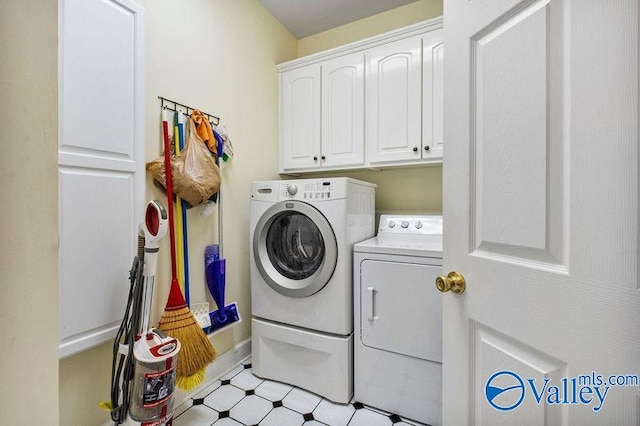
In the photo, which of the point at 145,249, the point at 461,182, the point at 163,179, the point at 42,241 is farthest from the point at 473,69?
the point at 163,179

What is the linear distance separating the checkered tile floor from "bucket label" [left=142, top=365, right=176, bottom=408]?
1.45 ft

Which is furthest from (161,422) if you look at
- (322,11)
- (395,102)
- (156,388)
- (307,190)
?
(322,11)

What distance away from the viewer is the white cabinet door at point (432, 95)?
175 centimetres

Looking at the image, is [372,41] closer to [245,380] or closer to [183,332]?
[183,332]

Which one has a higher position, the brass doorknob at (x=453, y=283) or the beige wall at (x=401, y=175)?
the beige wall at (x=401, y=175)

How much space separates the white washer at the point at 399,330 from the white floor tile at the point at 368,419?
0.04 meters

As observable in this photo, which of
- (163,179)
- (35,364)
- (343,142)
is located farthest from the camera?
(343,142)

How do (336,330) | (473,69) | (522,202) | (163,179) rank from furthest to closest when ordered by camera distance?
1. (336,330)
2. (163,179)
3. (473,69)
4. (522,202)

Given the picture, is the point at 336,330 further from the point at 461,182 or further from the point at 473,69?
the point at 473,69

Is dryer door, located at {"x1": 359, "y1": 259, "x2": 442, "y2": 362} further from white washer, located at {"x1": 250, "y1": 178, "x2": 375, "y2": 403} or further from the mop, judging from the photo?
the mop

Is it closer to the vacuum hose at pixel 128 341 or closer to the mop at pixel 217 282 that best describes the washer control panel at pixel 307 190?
the mop at pixel 217 282

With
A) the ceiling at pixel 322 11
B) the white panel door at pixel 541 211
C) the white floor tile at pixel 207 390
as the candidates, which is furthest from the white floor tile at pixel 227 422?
the ceiling at pixel 322 11

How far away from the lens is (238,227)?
1.97 meters

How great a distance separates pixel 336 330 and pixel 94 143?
1.43m
